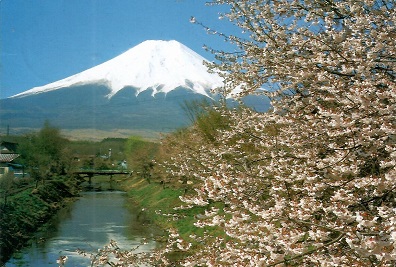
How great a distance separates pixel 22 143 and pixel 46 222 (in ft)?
89.3

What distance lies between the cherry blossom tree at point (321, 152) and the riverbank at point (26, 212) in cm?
1052

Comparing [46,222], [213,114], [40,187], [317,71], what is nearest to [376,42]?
[317,71]

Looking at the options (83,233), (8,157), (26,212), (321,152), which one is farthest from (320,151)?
(8,157)

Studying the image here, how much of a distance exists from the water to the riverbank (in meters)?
0.42

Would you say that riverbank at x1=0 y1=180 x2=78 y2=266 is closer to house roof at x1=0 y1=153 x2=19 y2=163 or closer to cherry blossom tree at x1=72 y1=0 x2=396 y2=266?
house roof at x1=0 y1=153 x2=19 y2=163

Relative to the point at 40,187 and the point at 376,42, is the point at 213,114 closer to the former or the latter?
the point at 376,42

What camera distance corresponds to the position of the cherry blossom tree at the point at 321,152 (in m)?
3.14

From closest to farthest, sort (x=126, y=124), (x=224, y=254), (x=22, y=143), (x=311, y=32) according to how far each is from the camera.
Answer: (x=224, y=254)
(x=311, y=32)
(x=22, y=143)
(x=126, y=124)

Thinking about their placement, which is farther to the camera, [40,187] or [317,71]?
[40,187]

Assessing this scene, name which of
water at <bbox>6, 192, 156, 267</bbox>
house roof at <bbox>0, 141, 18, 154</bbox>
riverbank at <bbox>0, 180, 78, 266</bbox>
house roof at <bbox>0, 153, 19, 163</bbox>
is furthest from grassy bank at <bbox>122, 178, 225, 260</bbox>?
house roof at <bbox>0, 141, 18, 154</bbox>

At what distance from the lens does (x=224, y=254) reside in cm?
375

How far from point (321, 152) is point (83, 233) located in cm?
1821

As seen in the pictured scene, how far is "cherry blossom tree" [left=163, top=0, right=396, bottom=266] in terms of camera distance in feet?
10.3

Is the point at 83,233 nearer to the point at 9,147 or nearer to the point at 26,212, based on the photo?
the point at 26,212
